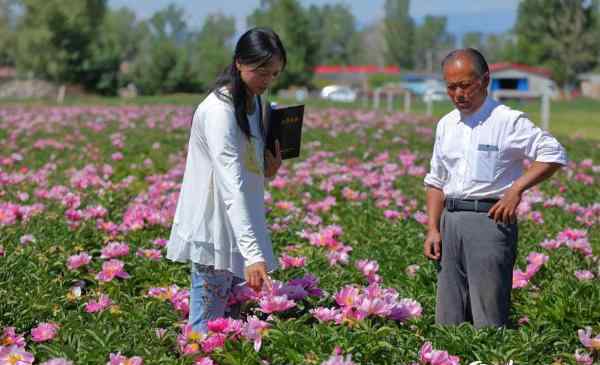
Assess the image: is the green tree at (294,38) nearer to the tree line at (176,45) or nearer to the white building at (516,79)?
the tree line at (176,45)

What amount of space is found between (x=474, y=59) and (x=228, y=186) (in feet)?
3.28

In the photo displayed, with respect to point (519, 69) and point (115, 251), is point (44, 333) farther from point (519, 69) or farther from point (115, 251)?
point (519, 69)

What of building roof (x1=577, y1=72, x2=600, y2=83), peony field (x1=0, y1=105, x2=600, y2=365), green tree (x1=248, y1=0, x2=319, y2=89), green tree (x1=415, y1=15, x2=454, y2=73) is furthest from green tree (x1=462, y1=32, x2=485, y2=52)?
peony field (x1=0, y1=105, x2=600, y2=365)

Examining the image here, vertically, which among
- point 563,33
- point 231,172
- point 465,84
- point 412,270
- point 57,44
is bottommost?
point 412,270

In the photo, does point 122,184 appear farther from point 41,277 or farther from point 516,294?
point 516,294

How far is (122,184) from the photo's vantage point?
6.43 m

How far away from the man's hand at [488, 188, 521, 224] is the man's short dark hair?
44cm

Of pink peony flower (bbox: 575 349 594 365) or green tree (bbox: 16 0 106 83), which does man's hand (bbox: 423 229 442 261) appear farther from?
green tree (bbox: 16 0 106 83)

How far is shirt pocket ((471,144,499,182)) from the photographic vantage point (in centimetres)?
282

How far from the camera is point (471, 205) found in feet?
9.50

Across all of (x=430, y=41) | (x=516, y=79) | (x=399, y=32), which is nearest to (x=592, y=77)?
(x=516, y=79)

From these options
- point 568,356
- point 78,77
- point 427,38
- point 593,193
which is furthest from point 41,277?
point 427,38

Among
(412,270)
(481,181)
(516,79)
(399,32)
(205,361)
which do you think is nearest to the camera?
(205,361)

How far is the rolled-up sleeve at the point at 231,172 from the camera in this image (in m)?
2.60
